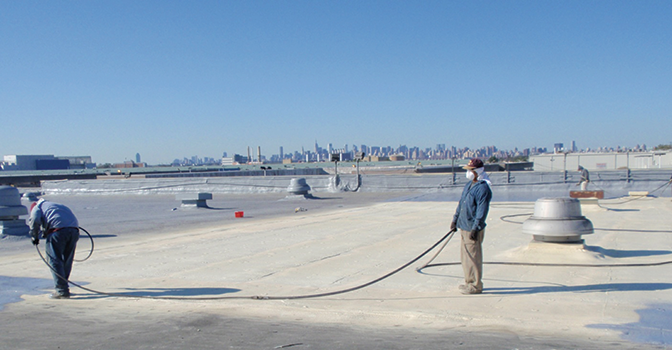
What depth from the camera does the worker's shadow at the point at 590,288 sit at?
7.37 m

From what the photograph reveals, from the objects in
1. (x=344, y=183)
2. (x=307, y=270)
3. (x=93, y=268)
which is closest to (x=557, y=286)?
(x=307, y=270)

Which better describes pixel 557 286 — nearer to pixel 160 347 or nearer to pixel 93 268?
pixel 160 347

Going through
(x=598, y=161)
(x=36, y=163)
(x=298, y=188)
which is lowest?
(x=298, y=188)

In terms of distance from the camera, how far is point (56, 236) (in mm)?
7719

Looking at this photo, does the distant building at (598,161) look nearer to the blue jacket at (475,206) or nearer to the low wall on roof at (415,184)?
the low wall on roof at (415,184)

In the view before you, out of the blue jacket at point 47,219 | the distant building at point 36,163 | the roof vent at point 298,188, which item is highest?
the distant building at point 36,163

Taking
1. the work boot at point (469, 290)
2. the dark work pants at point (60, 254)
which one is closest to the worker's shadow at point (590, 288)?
the work boot at point (469, 290)

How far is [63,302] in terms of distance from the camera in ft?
24.6

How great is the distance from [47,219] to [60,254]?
549 mm

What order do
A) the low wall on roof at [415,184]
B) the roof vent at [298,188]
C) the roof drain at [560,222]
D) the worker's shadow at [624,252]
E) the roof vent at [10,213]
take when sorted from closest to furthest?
the roof drain at [560,222] → the worker's shadow at [624,252] → the roof vent at [10,213] → the low wall on roof at [415,184] → the roof vent at [298,188]

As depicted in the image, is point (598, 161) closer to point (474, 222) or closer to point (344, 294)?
point (474, 222)

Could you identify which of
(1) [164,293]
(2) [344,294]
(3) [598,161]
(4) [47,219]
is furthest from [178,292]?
(3) [598,161]

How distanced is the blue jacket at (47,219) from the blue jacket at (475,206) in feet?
18.8

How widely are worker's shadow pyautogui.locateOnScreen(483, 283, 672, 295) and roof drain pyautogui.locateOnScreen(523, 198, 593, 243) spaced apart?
68.4 inches
